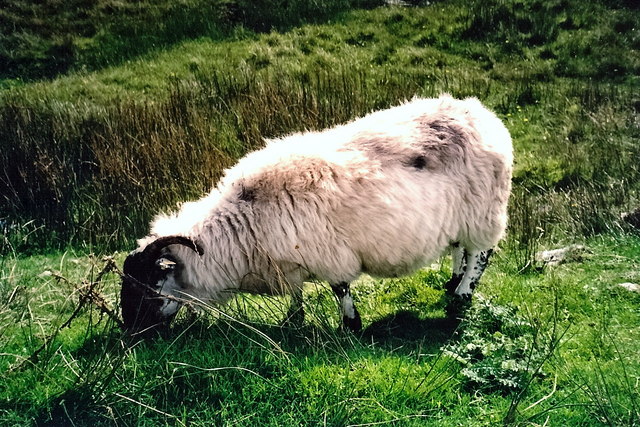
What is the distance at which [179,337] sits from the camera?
4.00 m

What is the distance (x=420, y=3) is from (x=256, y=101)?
6.07 metres

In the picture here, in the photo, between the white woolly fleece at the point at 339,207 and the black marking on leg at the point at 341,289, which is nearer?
the white woolly fleece at the point at 339,207

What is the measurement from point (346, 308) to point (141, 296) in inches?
61.4

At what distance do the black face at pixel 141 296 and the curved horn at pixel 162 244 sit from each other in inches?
2.4

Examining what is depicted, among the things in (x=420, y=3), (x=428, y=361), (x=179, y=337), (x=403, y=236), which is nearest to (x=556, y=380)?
(x=428, y=361)

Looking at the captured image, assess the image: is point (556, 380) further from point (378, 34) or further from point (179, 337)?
point (378, 34)

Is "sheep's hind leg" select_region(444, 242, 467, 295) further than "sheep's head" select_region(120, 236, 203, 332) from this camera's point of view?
Yes

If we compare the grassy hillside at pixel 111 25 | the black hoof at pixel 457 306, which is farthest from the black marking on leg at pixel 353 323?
the grassy hillside at pixel 111 25

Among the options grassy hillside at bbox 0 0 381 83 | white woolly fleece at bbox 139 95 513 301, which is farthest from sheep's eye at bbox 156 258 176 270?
grassy hillside at bbox 0 0 381 83

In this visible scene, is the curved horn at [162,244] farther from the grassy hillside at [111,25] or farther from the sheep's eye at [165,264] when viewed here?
the grassy hillside at [111,25]

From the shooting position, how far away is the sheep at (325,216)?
4531 millimetres

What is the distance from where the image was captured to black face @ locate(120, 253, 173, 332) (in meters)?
4.29

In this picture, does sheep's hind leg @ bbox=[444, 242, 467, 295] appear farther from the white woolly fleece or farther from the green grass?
the green grass

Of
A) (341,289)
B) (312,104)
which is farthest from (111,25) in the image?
(341,289)
